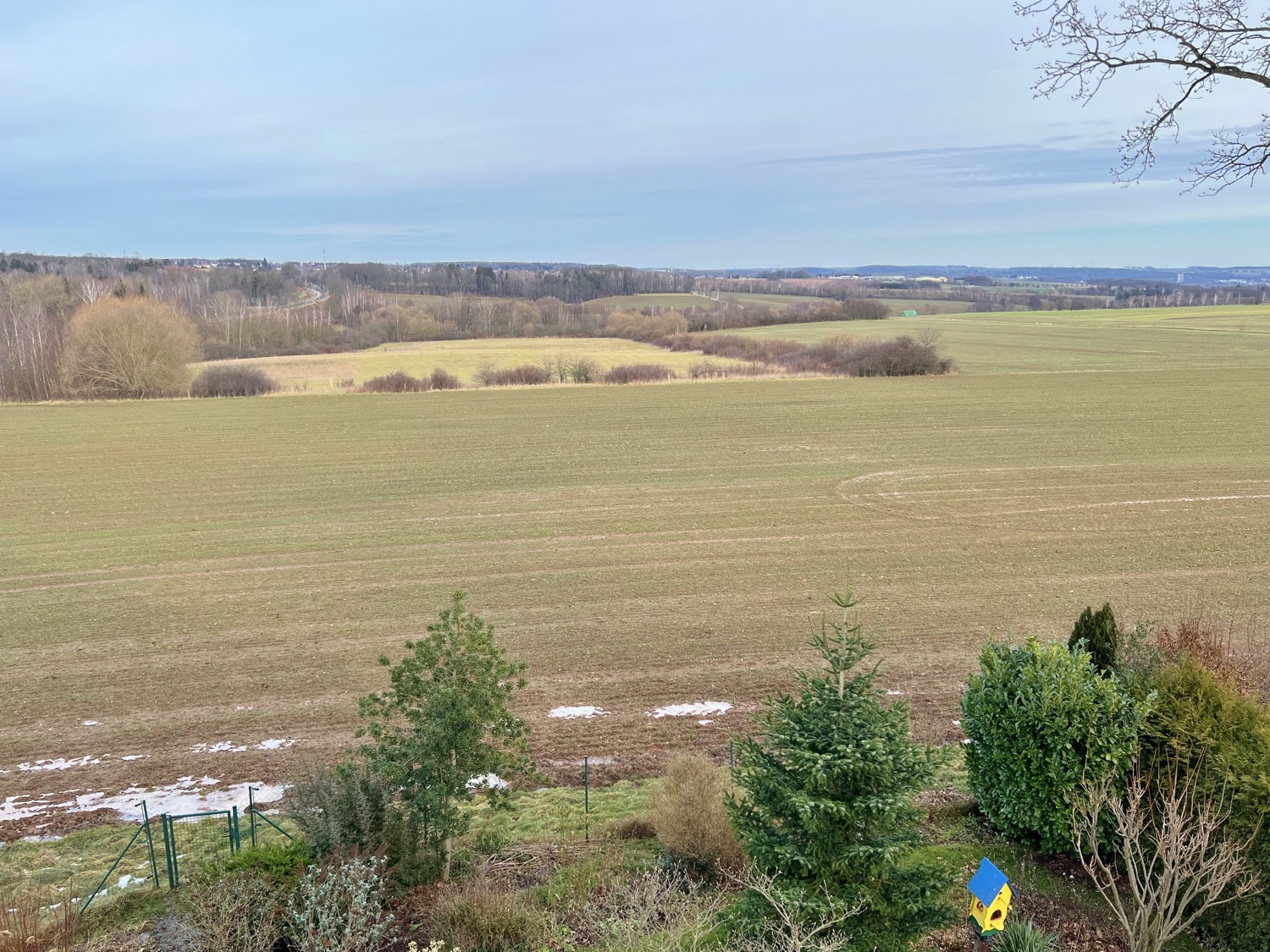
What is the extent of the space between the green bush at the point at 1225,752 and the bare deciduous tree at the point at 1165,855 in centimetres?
13

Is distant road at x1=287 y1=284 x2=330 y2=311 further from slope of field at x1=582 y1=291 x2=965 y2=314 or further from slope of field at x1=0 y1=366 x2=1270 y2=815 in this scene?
slope of field at x1=0 y1=366 x2=1270 y2=815

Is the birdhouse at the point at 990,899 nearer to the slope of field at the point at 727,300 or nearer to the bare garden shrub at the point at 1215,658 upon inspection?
the bare garden shrub at the point at 1215,658

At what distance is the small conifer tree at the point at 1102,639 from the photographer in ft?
34.8

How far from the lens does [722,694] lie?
664 inches

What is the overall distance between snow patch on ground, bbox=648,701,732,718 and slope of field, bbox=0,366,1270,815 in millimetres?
209

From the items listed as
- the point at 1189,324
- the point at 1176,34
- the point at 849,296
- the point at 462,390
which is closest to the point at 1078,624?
the point at 1176,34

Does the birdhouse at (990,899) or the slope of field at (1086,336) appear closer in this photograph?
the birdhouse at (990,899)

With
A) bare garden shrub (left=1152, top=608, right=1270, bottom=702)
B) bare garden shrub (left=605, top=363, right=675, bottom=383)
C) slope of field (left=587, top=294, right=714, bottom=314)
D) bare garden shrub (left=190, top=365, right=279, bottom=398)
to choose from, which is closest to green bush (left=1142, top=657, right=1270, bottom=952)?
bare garden shrub (left=1152, top=608, right=1270, bottom=702)

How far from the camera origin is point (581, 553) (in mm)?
26750

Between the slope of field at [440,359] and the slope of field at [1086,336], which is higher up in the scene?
the slope of field at [1086,336]

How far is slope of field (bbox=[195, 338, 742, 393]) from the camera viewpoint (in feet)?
276

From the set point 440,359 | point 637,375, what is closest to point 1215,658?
point 637,375

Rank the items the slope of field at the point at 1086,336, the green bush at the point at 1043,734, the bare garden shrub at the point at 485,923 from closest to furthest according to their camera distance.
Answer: the bare garden shrub at the point at 485,923
the green bush at the point at 1043,734
the slope of field at the point at 1086,336

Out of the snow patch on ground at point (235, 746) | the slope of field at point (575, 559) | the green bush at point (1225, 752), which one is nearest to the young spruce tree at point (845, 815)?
the green bush at point (1225, 752)
